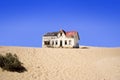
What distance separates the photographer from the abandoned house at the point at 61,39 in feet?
127

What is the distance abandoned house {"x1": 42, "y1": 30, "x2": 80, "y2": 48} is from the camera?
1521 inches

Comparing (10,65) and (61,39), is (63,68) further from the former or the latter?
(61,39)

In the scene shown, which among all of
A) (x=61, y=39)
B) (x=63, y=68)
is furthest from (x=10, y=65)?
(x=61, y=39)

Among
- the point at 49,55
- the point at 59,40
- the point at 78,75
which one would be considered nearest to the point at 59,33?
the point at 59,40

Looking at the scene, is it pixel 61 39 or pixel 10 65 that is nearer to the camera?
pixel 10 65

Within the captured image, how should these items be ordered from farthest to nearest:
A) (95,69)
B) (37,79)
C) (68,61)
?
(68,61), (95,69), (37,79)

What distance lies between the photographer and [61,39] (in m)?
39.6

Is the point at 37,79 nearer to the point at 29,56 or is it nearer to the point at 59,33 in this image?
the point at 29,56

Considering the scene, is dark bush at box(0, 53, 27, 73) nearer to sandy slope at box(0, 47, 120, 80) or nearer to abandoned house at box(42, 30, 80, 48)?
sandy slope at box(0, 47, 120, 80)

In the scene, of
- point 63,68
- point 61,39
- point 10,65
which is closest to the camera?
point 10,65

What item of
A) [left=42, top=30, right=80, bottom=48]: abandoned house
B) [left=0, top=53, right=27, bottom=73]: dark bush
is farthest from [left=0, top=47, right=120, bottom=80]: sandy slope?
[left=42, top=30, right=80, bottom=48]: abandoned house

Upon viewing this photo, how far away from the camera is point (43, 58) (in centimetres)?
2114

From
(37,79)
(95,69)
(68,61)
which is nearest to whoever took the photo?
(37,79)

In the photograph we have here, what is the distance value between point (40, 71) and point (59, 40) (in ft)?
74.2
